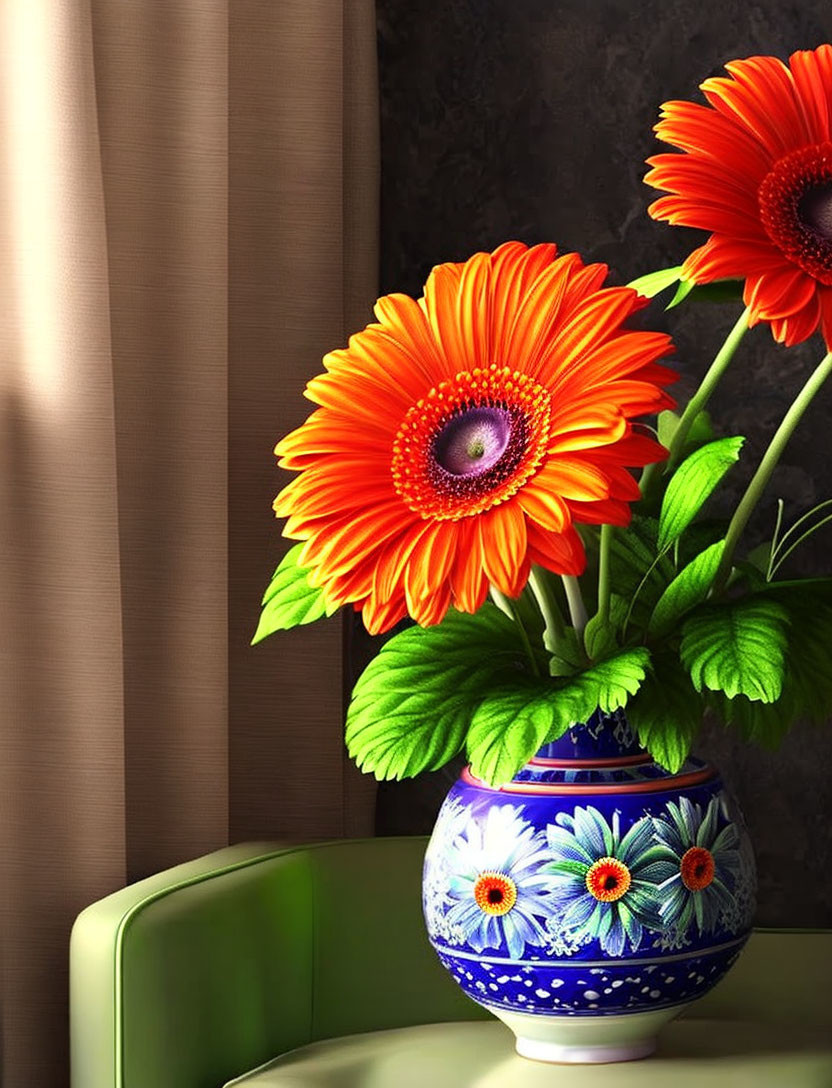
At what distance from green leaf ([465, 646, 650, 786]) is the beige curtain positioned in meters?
0.53

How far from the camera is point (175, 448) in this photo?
162cm

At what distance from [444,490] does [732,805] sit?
0.38 metres

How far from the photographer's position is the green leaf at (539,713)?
43.4 inches

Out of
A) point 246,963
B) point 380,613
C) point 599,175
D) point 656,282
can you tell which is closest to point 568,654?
point 380,613

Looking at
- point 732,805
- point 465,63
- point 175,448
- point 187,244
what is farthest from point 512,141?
point 732,805

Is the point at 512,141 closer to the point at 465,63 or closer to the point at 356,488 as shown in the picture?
the point at 465,63

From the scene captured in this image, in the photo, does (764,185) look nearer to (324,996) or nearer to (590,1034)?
(590,1034)

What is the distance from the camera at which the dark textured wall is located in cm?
184

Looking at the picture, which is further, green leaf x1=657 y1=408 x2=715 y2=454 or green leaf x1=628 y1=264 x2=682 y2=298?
green leaf x1=657 y1=408 x2=715 y2=454

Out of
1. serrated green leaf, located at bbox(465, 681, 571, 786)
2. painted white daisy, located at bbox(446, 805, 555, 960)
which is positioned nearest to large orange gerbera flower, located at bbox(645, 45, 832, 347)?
serrated green leaf, located at bbox(465, 681, 571, 786)

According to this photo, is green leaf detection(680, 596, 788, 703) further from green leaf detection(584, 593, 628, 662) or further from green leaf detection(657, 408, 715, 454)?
green leaf detection(657, 408, 715, 454)

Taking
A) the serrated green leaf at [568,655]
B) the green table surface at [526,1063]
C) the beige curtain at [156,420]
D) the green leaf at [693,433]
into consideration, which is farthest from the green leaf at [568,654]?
the beige curtain at [156,420]

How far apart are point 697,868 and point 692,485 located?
0.30 metres

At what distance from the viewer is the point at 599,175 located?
1880 millimetres
